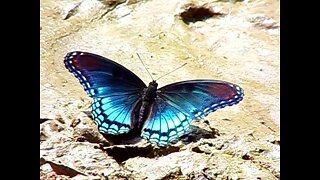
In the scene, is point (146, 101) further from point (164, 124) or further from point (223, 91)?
point (223, 91)

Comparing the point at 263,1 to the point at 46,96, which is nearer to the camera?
the point at 46,96

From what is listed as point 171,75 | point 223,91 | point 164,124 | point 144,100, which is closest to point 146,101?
point 144,100

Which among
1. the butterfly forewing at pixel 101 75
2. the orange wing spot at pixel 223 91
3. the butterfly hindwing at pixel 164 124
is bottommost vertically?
the butterfly hindwing at pixel 164 124

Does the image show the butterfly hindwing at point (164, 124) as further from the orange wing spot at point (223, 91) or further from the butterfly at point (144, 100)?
the orange wing spot at point (223, 91)

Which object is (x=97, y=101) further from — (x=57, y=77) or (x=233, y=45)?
(x=233, y=45)

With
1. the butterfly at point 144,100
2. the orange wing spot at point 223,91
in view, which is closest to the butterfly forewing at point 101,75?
the butterfly at point 144,100
